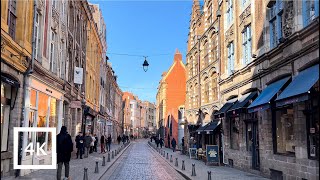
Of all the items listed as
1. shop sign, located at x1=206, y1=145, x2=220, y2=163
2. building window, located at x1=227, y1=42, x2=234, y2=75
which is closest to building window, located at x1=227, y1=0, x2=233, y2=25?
building window, located at x1=227, y1=42, x2=234, y2=75

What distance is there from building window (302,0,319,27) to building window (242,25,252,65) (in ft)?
21.2

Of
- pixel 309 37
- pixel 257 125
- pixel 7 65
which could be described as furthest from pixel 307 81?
pixel 7 65

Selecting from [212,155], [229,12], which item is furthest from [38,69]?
[229,12]

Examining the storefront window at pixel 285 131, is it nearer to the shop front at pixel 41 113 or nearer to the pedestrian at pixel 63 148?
the pedestrian at pixel 63 148

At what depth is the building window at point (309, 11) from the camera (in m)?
10.9

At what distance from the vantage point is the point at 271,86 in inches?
569

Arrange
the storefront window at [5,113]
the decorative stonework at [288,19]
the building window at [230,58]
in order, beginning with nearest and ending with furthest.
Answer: the storefront window at [5,113] < the decorative stonework at [288,19] < the building window at [230,58]

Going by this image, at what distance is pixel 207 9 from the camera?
3075cm

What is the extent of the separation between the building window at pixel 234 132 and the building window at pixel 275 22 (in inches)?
241

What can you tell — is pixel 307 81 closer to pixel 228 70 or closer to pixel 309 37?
pixel 309 37

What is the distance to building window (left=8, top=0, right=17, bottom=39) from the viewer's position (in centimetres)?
1321

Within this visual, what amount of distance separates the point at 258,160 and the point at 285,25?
680cm

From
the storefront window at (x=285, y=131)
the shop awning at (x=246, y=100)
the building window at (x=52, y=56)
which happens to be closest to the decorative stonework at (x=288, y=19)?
the storefront window at (x=285, y=131)

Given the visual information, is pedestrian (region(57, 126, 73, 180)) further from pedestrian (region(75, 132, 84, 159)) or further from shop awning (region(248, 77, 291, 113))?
pedestrian (region(75, 132, 84, 159))
